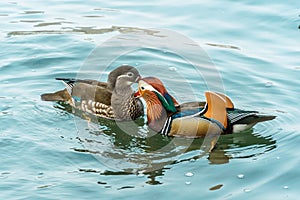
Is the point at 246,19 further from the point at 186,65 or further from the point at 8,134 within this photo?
the point at 8,134

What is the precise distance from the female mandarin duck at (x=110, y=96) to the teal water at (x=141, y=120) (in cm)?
27

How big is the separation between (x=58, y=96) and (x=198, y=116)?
8.08ft

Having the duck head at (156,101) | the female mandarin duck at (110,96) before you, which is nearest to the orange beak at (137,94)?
the duck head at (156,101)

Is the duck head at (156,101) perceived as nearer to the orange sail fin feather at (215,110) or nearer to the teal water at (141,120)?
the teal water at (141,120)

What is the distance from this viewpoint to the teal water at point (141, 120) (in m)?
8.44

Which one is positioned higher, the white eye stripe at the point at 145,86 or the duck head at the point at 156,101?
the white eye stripe at the point at 145,86

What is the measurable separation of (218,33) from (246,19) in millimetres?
1075

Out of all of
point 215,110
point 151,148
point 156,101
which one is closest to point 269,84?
point 215,110

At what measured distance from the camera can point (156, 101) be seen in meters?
10.1

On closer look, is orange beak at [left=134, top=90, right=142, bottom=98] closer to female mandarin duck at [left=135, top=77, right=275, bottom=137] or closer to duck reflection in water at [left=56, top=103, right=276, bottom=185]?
female mandarin duck at [left=135, top=77, right=275, bottom=137]

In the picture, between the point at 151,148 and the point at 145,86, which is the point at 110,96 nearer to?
the point at 145,86

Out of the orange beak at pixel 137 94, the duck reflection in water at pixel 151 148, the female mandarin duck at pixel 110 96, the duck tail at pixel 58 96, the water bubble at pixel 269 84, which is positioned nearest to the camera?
the duck reflection in water at pixel 151 148

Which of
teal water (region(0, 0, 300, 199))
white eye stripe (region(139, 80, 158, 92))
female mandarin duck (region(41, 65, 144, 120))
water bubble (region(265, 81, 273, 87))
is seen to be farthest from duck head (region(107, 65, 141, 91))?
water bubble (region(265, 81, 273, 87))

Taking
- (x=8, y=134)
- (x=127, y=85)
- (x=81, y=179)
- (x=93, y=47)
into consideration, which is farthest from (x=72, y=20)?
(x=81, y=179)
